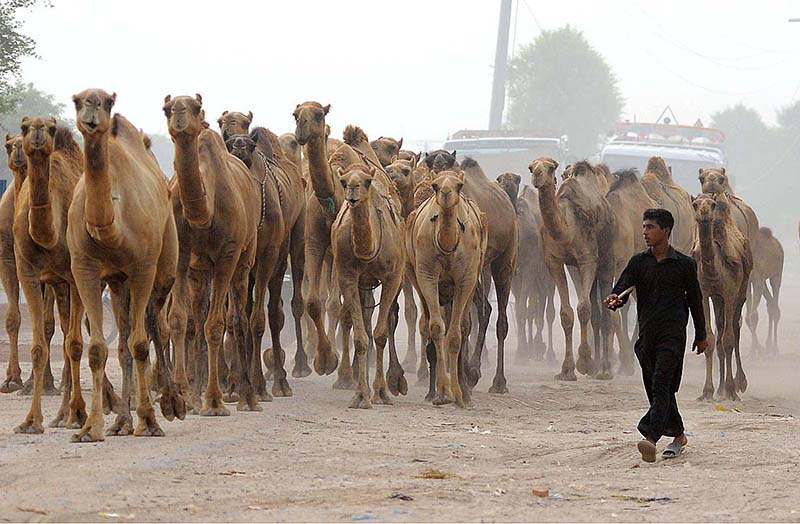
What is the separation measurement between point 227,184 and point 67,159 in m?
1.49

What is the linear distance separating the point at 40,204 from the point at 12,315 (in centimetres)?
333

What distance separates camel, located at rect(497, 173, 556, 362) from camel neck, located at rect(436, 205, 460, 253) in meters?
6.74

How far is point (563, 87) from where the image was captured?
103 m

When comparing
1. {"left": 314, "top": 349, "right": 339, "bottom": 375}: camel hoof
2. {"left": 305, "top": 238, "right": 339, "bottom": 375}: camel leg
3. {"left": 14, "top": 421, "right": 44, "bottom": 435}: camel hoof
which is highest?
{"left": 305, "top": 238, "right": 339, "bottom": 375}: camel leg

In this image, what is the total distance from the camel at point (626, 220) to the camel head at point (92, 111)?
1001cm

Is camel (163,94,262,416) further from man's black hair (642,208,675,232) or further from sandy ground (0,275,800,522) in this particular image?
man's black hair (642,208,675,232)

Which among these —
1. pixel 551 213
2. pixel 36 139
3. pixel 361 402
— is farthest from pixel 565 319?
pixel 36 139

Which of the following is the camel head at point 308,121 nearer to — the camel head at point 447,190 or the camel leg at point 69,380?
the camel head at point 447,190

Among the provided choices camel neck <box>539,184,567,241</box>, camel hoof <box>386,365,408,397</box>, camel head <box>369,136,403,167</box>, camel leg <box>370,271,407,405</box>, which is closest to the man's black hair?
camel leg <box>370,271,407,405</box>

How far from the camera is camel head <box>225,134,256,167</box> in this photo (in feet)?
45.4

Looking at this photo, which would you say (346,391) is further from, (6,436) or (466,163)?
(6,436)

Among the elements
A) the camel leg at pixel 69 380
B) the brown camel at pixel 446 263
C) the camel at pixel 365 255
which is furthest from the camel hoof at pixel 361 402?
the camel leg at pixel 69 380

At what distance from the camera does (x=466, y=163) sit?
54.6ft

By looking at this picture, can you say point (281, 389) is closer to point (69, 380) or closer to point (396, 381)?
point (396, 381)
